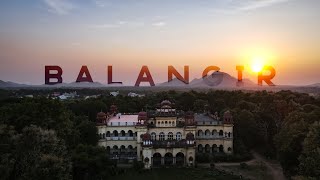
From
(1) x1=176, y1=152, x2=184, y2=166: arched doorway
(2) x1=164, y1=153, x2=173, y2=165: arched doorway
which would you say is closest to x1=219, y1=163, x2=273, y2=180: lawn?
(1) x1=176, y1=152, x2=184, y2=166: arched doorway

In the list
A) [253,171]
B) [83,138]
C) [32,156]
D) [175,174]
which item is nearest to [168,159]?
[175,174]

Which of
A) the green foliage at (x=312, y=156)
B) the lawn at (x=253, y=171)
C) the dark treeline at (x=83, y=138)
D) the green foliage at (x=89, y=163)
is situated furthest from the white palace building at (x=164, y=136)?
the green foliage at (x=312, y=156)

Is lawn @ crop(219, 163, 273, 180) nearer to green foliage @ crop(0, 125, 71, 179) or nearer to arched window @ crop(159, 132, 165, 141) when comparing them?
arched window @ crop(159, 132, 165, 141)

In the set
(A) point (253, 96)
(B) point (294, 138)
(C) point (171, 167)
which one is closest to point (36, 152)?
(C) point (171, 167)

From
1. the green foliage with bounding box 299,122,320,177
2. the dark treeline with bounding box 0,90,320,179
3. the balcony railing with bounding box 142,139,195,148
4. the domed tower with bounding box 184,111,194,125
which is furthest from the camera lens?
the domed tower with bounding box 184,111,194,125

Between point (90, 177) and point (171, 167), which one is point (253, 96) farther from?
point (90, 177)

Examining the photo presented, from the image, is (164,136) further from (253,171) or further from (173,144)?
(253,171)

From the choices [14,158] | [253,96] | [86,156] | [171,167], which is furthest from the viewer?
[253,96]

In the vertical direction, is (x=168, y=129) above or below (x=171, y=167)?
above

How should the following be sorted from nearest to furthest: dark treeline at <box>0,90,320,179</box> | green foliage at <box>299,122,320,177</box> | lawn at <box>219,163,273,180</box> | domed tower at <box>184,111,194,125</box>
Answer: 1. green foliage at <box>299,122,320,177</box>
2. dark treeline at <box>0,90,320,179</box>
3. lawn at <box>219,163,273,180</box>
4. domed tower at <box>184,111,194,125</box>
